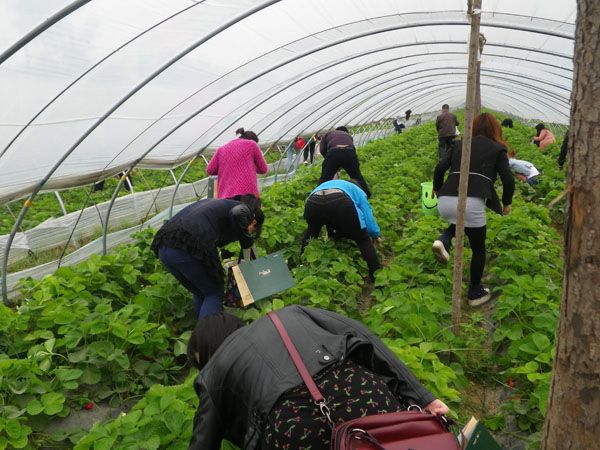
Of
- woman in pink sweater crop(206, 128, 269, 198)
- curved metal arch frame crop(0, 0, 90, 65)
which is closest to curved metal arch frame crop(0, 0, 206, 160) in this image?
curved metal arch frame crop(0, 0, 90, 65)

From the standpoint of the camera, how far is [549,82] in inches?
408

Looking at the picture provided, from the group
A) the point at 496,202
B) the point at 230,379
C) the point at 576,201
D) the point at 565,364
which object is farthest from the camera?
the point at 496,202

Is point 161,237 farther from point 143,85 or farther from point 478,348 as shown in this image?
point 478,348

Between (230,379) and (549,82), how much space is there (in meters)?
11.9

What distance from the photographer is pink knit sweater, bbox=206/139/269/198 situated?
5.05m

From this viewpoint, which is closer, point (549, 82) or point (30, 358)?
point (30, 358)

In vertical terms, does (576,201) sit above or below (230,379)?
above

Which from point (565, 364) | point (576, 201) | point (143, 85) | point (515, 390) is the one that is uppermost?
point (143, 85)

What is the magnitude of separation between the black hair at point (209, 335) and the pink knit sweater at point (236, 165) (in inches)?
139

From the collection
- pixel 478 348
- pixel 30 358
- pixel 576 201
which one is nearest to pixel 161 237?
pixel 30 358

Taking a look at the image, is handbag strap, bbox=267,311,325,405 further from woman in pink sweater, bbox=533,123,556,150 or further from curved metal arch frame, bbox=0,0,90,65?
woman in pink sweater, bbox=533,123,556,150

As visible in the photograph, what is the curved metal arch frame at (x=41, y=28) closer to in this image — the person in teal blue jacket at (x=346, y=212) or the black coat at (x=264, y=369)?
the person in teal blue jacket at (x=346, y=212)

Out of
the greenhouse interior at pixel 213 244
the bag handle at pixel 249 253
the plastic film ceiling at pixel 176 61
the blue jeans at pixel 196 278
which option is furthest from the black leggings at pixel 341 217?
the plastic film ceiling at pixel 176 61

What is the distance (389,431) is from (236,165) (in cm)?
421
